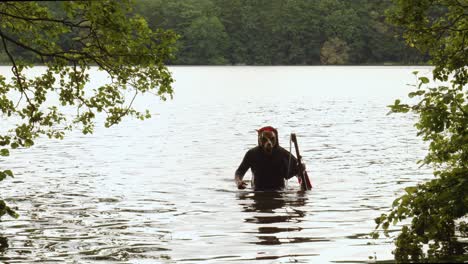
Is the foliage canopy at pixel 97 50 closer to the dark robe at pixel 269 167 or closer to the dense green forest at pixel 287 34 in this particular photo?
the dark robe at pixel 269 167

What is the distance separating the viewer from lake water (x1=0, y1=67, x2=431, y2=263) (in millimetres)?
12922

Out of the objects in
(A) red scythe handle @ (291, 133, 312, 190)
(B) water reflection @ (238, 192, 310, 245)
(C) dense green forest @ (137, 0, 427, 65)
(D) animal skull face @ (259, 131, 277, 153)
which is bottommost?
(B) water reflection @ (238, 192, 310, 245)

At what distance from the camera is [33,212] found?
16953 millimetres

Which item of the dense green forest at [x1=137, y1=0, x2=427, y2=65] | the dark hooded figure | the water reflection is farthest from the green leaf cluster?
the dense green forest at [x1=137, y1=0, x2=427, y2=65]

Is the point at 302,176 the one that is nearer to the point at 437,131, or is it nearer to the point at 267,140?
the point at 267,140

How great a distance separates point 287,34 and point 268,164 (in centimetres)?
17412

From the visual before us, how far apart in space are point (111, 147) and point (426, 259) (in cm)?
2368

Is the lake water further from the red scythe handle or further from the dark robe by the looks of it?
the dark robe

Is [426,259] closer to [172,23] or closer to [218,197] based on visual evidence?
[218,197]

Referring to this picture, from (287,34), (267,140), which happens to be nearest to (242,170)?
(267,140)

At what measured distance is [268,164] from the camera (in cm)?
1939

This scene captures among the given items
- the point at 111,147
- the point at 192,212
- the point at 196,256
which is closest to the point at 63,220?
the point at 192,212

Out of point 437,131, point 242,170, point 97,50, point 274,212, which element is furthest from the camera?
point 242,170

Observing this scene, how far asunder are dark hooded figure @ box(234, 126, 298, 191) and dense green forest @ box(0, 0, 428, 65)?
165 m
